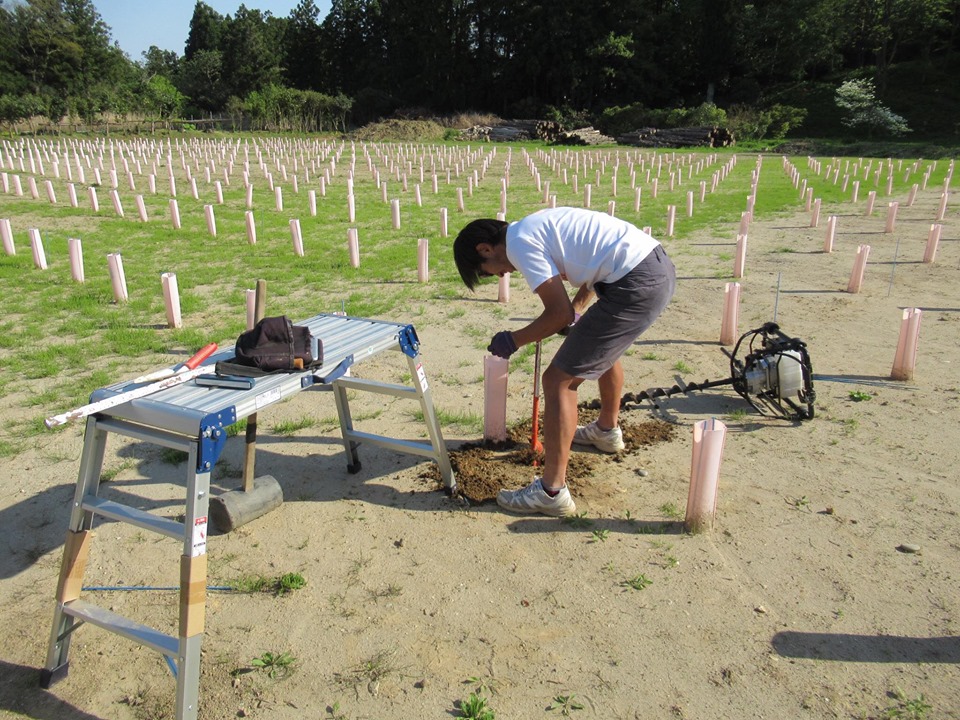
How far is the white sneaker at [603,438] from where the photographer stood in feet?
15.0

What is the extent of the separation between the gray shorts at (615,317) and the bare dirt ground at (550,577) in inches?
34.3

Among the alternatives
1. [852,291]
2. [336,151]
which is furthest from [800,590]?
[336,151]

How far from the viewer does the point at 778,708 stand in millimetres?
2633

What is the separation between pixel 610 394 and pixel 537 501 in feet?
3.18

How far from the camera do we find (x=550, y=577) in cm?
339

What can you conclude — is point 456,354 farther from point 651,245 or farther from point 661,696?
point 661,696

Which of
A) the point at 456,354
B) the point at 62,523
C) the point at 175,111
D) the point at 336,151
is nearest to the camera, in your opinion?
the point at 62,523

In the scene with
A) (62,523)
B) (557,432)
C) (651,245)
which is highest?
(651,245)

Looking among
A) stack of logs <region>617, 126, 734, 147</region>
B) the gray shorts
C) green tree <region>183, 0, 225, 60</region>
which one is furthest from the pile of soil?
green tree <region>183, 0, 225, 60</region>

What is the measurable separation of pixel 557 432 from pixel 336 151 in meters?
30.4

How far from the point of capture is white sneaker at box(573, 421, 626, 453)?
4570 mm

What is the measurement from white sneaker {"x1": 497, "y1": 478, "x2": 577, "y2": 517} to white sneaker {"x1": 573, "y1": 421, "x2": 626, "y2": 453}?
0.75 m

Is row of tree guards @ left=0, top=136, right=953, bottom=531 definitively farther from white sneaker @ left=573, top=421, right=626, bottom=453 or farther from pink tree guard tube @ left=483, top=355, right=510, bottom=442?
white sneaker @ left=573, top=421, right=626, bottom=453

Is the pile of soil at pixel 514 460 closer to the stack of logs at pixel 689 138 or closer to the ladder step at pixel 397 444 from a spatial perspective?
the ladder step at pixel 397 444
